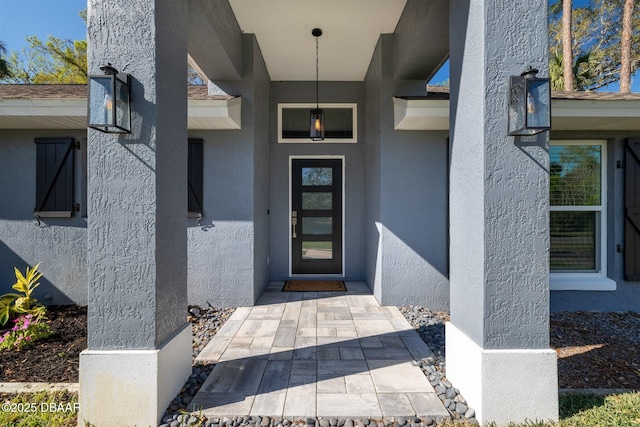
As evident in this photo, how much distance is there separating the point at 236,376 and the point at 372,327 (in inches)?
62.6

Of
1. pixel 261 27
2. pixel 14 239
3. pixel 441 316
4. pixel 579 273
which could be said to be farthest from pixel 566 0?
pixel 14 239

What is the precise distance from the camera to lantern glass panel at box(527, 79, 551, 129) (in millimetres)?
1916

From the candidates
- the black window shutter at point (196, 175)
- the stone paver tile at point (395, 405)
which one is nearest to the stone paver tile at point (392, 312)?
the stone paver tile at point (395, 405)

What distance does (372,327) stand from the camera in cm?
351

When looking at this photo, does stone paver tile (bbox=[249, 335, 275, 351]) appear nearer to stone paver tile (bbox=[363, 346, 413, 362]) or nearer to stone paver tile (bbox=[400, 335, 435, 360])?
stone paver tile (bbox=[363, 346, 413, 362])

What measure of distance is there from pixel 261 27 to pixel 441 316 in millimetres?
4251

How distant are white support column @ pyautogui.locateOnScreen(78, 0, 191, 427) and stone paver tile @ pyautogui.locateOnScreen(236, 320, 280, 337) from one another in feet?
4.27

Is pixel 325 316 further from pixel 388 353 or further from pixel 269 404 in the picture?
pixel 269 404

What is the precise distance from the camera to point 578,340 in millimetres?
3371

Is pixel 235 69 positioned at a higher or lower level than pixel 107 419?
higher

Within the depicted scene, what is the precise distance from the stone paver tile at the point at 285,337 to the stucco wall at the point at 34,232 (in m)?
2.98

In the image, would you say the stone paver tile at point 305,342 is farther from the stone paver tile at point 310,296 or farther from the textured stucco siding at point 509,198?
the textured stucco siding at point 509,198

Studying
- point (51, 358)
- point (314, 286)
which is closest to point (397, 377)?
point (314, 286)

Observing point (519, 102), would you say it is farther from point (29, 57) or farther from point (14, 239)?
point (29, 57)
